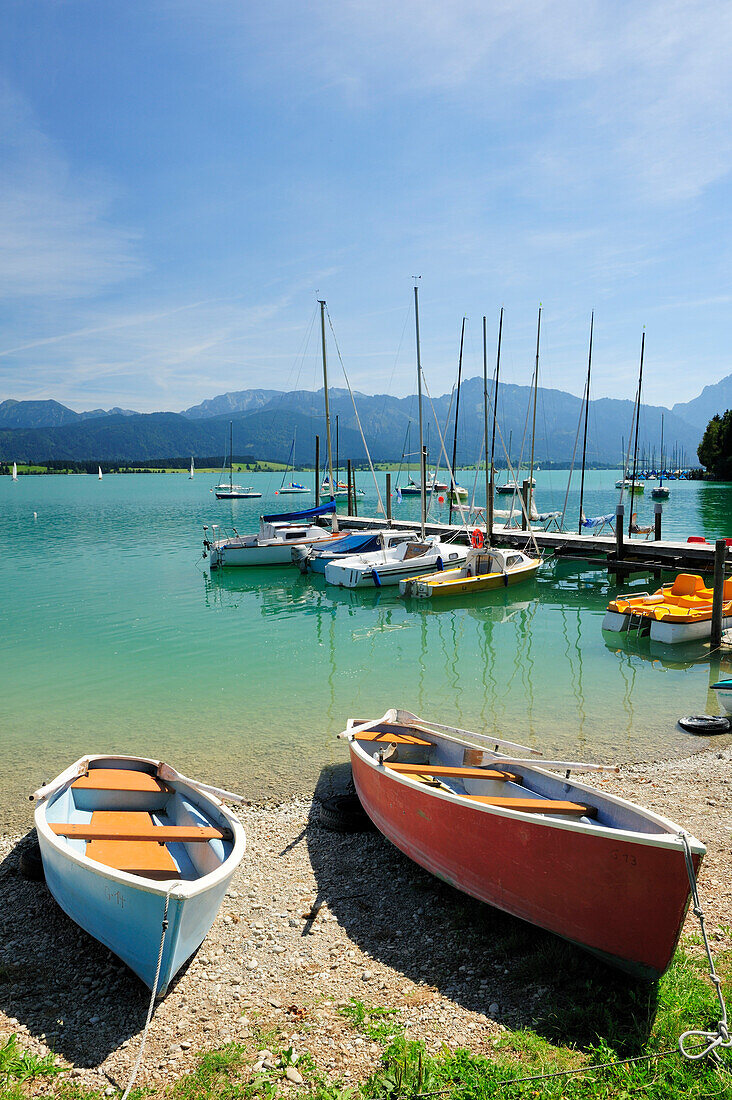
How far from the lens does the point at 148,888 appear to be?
5383 millimetres

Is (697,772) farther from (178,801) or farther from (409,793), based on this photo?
→ (178,801)

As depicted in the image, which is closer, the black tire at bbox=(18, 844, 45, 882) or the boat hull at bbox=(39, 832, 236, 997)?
the boat hull at bbox=(39, 832, 236, 997)

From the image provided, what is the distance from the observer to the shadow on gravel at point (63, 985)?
214 inches

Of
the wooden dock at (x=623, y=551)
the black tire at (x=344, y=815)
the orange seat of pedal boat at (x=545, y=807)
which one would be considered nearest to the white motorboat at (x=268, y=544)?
the wooden dock at (x=623, y=551)

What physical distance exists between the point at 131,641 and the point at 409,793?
16.8 meters

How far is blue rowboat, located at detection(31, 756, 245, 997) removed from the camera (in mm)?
5516

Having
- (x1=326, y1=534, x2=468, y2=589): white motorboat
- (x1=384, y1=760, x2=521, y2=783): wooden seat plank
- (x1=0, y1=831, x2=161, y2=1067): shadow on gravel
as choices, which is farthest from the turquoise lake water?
(x1=384, y1=760, x2=521, y2=783): wooden seat plank

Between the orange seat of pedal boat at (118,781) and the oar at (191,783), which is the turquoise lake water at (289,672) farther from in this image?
the oar at (191,783)

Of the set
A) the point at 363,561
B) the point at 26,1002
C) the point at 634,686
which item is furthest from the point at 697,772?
the point at 363,561

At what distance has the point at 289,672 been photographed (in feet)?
59.7

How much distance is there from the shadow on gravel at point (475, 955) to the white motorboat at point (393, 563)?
22299mm

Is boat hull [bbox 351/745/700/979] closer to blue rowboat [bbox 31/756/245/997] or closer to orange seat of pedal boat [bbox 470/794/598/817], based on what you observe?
orange seat of pedal boat [bbox 470/794/598/817]

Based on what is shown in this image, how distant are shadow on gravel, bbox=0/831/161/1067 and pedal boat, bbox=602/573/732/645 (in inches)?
734

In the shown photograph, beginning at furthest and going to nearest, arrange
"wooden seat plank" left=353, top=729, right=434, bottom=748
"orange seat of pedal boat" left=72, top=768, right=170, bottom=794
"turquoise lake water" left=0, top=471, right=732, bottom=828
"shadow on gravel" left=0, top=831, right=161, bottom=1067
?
"turquoise lake water" left=0, top=471, right=732, bottom=828 < "wooden seat plank" left=353, top=729, right=434, bottom=748 < "orange seat of pedal boat" left=72, top=768, right=170, bottom=794 < "shadow on gravel" left=0, top=831, right=161, bottom=1067
